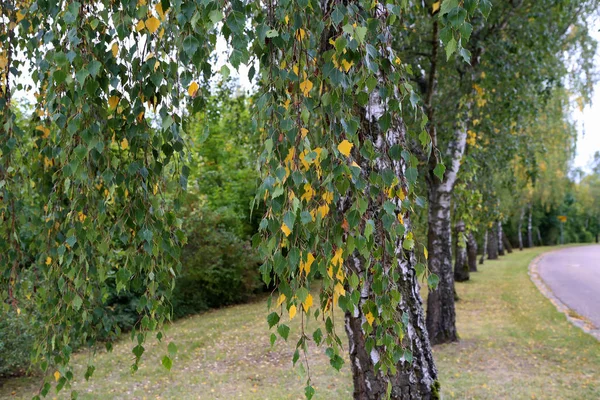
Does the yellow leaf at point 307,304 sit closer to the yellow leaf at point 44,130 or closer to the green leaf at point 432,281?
the green leaf at point 432,281

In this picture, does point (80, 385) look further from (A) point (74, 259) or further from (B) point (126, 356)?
(A) point (74, 259)

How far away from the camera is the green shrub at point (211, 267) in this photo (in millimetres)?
11414

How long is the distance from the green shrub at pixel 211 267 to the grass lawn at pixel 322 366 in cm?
182

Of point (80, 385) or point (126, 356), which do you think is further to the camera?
point (126, 356)

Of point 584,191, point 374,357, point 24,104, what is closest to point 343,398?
point 374,357

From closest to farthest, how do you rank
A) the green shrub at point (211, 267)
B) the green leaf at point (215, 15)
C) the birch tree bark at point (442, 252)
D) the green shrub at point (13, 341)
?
the green leaf at point (215, 15), the green shrub at point (13, 341), the birch tree bark at point (442, 252), the green shrub at point (211, 267)

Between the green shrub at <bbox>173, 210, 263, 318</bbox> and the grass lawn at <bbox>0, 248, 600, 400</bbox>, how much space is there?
1.82m

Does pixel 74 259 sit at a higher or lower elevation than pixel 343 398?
higher

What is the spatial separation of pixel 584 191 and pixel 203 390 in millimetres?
42254

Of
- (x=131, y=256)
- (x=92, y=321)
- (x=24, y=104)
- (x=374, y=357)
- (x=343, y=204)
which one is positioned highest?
(x=24, y=104)

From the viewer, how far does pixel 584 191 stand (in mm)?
40750

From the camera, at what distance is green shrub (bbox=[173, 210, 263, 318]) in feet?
37.4

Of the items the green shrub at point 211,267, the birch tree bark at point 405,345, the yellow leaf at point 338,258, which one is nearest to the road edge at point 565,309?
the birch tree bark at point 405,345

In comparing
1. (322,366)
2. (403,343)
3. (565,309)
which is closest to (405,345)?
(403,343)
